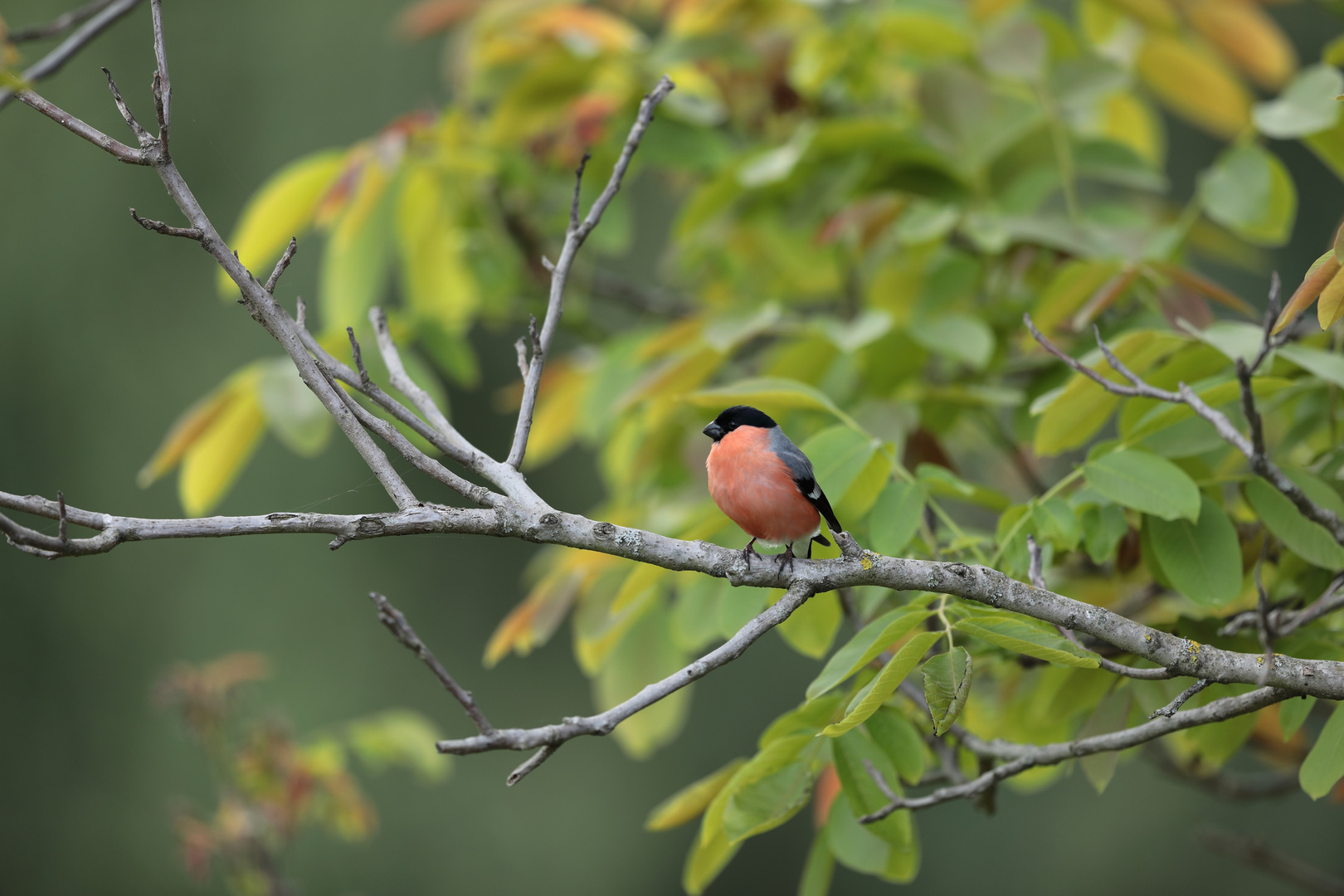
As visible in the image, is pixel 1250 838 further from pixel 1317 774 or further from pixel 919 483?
pixel 919 483

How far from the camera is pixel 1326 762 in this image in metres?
1.48

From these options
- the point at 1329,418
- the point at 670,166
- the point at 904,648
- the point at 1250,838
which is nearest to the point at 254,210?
the point at 670,166

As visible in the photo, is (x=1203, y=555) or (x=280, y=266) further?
(x=1203, y=555)

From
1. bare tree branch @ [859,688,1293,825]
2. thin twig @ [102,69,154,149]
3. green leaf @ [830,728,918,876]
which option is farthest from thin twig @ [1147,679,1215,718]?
thin twig @ [102,69,154,149]

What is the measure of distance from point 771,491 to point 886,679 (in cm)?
38

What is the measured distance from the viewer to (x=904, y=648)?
132 cm

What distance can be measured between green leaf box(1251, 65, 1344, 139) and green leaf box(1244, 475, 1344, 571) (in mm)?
860

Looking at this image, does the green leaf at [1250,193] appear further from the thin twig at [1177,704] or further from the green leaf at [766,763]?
the green leaf at [766,763]

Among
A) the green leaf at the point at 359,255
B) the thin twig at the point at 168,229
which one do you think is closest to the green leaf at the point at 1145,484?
the thin twig at the point at 168,229

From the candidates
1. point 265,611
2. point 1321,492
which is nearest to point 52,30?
point 1321,492

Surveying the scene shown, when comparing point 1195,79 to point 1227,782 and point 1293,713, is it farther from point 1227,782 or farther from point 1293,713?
point 1293,713

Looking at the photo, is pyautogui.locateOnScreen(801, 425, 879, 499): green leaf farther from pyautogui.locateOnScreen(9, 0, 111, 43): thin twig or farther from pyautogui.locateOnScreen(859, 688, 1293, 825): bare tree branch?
pyautogui.locateOnScreen(9, 0, 111, 43): thin twig

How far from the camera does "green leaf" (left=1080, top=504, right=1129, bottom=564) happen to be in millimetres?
1711

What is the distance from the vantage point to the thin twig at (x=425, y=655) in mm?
1058
